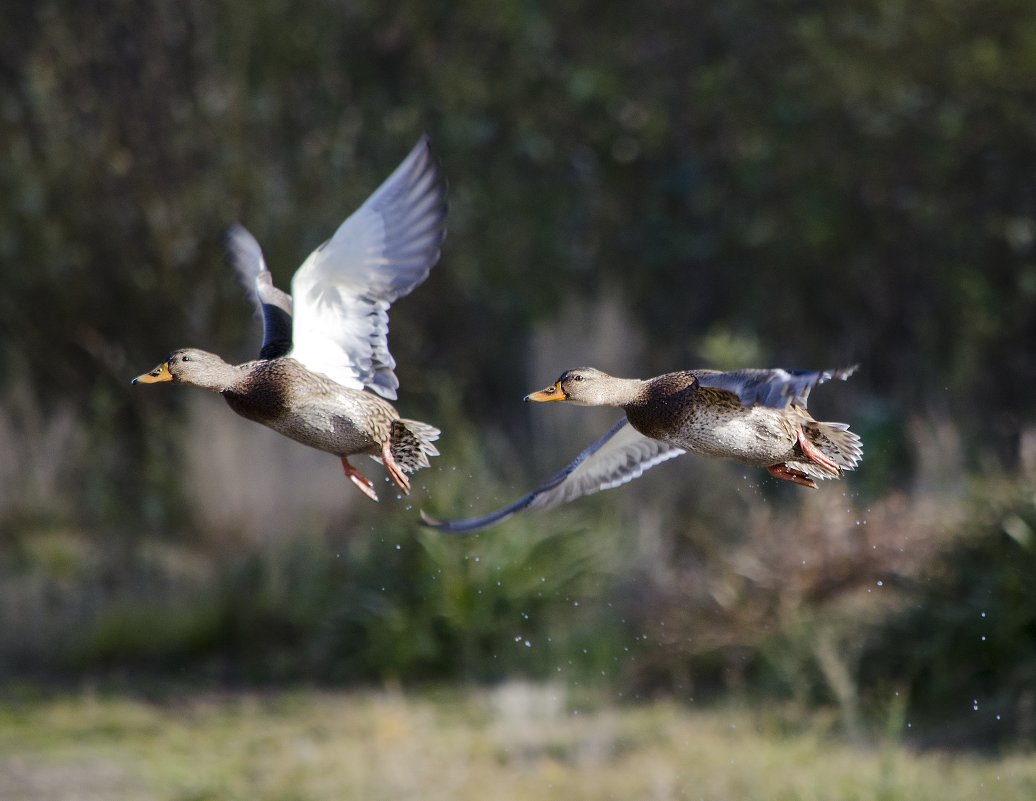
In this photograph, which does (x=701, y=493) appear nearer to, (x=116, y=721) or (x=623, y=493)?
(x=623, y=493)

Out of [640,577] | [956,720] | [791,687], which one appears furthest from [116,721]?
[956,720]

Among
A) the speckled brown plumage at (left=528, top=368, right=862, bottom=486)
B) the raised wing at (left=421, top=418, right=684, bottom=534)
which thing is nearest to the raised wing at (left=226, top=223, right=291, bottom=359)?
the raised wing at (left=421, top=418, right=684, bottom=534)

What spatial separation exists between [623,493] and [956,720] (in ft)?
9.15

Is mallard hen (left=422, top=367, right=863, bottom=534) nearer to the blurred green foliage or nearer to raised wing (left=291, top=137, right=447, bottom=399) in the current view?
raised wing (left=291, top=137, right=447, bottom=399)

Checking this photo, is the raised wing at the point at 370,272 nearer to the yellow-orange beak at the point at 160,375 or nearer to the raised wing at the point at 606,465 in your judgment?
the yellow-orange beak at the point at 160,375

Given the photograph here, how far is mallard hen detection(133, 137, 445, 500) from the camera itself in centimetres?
240

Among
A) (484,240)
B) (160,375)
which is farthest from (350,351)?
(484,240)

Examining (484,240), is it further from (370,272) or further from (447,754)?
(370,272)

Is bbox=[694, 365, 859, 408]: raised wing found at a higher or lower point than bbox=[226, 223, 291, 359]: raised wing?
lower

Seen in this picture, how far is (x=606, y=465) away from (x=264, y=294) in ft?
2.46

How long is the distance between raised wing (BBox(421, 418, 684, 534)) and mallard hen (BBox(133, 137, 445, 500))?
34cm

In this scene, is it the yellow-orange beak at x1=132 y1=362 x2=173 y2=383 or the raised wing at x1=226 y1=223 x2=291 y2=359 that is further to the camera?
the raised wing at x1=226 y1=223 x2=291 y2=359

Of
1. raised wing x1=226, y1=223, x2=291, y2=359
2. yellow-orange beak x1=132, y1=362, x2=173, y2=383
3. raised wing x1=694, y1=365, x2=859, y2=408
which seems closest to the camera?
raised wing x1=694, y1=365, x2=859, y2=408

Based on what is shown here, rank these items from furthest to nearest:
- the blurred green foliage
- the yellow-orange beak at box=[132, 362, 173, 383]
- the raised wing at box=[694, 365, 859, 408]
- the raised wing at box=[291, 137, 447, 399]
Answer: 1. the blurred green foliage
2. the raised wing at box=[291, 137, 447, 399]
3. the yellow-orange beak at box=[132, 362, 173, 383]
4. the raised wing at box=[694, 365, 859, 408]
